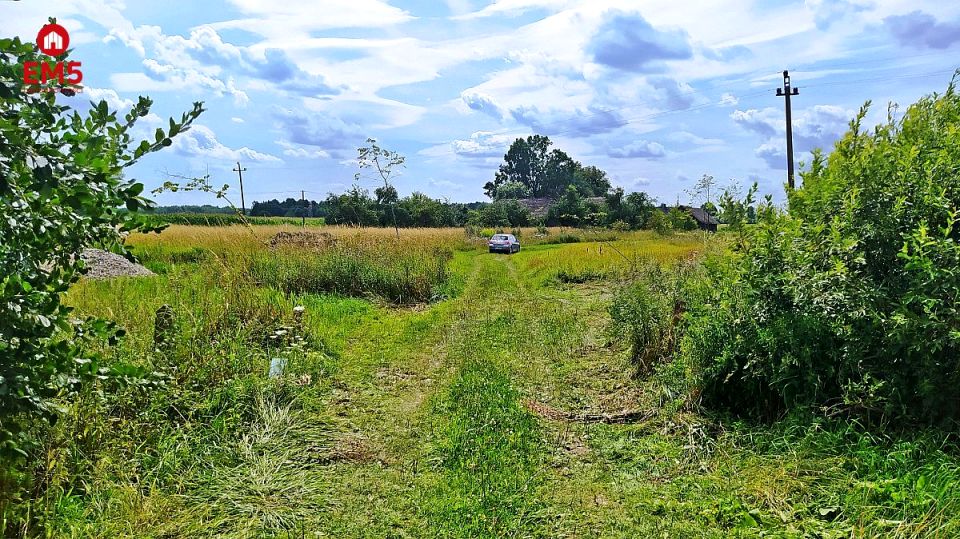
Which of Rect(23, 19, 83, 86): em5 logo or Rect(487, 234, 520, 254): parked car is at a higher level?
Rect(23, 19, 83, 86): em5 logo

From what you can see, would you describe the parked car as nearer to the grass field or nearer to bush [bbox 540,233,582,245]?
bush [bbox 540,233,582,245]

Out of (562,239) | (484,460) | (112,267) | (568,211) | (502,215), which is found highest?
(568,211)

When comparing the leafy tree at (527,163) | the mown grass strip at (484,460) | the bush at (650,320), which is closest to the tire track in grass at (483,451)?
the mown grass strip at (484,460)

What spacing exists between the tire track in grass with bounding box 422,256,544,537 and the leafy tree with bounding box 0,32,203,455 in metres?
2.23

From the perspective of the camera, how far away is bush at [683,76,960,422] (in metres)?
3.53

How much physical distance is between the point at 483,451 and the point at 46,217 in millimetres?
3359

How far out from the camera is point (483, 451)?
451 centimetres

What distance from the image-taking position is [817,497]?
3365 mm

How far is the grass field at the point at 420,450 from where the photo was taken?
130 inches

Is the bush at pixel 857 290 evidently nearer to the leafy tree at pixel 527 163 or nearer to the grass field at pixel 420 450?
the grass field at pixel 420 450

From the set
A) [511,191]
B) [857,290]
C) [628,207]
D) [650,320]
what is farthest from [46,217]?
[511,191]

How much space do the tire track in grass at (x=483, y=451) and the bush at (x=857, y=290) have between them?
5.85 ft

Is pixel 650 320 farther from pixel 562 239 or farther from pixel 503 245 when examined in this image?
pixel 562 239

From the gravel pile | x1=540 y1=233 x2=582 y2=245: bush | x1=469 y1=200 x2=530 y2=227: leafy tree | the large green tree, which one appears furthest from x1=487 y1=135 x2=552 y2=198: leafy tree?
the gravel pile
